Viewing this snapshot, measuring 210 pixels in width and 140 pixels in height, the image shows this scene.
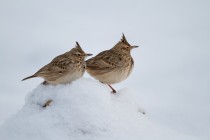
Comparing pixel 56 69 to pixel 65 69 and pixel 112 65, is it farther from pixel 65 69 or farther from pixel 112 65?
pixel 112 65

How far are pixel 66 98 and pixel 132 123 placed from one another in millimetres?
924

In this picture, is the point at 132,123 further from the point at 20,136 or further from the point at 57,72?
the point at 57,72

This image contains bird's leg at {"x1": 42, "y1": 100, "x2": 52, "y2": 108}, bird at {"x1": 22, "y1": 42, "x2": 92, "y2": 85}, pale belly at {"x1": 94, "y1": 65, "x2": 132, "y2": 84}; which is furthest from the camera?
pale belly at {"x1": 94, "y1": 65, "x2": 132, "y2": 84}

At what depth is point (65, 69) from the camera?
293 inches

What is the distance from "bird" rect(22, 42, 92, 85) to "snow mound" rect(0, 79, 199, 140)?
0.70 meters

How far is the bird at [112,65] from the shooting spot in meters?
8.57

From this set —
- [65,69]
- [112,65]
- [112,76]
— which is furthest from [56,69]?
[112,65]

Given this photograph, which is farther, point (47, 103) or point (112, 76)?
point (112, 76)

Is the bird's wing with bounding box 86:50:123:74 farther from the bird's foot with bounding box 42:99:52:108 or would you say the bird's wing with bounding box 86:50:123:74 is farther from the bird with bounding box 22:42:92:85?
the bird's foot with bounding box 42:99:52:108

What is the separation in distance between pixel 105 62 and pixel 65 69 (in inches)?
59.7

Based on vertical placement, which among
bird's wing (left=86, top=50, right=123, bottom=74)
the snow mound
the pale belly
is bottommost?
the pale belly

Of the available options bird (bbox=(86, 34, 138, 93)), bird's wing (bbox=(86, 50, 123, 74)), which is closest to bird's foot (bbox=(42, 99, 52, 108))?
bird (bbox=(86, 34, 138, 93))

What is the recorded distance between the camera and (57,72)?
7.22 metres

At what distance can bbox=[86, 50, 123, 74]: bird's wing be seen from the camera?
28.1ft
